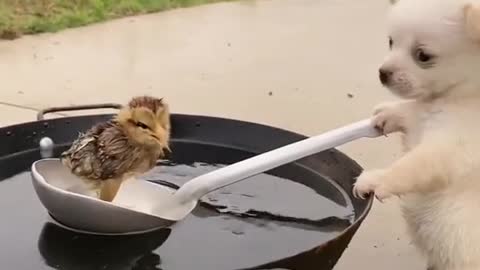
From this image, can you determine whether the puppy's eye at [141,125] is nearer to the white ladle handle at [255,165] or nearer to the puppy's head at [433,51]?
the white ladle handle at [255,165]

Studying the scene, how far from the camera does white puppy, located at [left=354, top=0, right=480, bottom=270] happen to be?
190 cm

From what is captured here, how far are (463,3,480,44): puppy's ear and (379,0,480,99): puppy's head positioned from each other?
0.05 ft

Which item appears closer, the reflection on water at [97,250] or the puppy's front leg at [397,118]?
the reflection on water at [97,250]

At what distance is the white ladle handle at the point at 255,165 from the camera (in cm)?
198

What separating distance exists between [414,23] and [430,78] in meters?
0.11

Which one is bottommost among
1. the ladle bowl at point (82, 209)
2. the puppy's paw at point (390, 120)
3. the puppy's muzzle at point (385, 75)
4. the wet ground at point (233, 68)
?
the wet ground at point (233, 68)

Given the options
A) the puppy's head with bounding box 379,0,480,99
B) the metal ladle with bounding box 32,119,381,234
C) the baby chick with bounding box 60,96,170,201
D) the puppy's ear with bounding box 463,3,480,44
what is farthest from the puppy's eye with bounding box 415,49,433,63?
the baby chick with bounding box 60,96,170,201

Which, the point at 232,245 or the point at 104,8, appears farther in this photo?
the point at 104,8

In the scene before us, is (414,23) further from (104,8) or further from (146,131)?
(104,8)

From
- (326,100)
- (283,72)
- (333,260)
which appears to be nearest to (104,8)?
(283,72)

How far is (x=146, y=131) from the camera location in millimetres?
1836

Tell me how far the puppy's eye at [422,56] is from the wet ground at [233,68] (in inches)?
32.0

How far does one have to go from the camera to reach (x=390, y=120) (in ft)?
6.89

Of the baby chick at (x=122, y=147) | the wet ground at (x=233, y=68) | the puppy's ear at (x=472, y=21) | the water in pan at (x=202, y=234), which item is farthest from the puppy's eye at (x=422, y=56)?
the wet ground at (x=233, y=68)
